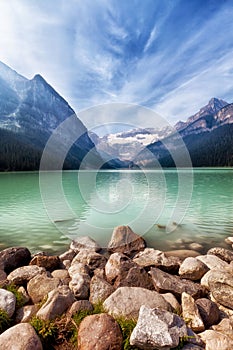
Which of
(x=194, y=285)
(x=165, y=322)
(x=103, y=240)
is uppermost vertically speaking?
(x=165, y=322)

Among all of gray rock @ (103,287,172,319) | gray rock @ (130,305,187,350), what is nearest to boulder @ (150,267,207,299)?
gray rock @ (103,287,172,319)

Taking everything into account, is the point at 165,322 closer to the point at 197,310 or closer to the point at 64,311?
the point at 197,310

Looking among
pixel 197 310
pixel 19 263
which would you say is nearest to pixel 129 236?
pixel 19 263

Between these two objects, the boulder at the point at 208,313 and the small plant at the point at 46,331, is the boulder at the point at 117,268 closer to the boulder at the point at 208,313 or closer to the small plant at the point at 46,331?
the boulder at the point at 208,313

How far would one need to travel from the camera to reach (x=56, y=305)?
14.9ft

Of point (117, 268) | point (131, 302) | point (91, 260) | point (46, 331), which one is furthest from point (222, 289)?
point (46, 331)

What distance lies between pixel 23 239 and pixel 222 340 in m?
11.6

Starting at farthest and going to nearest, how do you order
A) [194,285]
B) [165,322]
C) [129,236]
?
[129,236], [194,285], [165,322]

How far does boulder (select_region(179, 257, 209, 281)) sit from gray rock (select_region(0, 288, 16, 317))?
524 cm

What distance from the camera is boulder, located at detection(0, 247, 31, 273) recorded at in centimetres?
777

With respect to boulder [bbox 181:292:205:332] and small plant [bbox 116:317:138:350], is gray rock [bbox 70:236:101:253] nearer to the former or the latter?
boulder [bbox 181:292:205:332]

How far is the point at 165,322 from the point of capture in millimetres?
3680

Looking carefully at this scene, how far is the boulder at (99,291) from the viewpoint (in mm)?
5395

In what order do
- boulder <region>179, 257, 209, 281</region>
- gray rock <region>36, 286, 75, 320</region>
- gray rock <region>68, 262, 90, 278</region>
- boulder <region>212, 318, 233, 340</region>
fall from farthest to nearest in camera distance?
1. boulder <region>179, 257, 209, 281</region>
2. gray rock <region>68, 262, 90, 278</region>
3. boulder <region>212, 318, 233, 340</region>
4. gray rock <region>36, 286, 75, 320</region>
